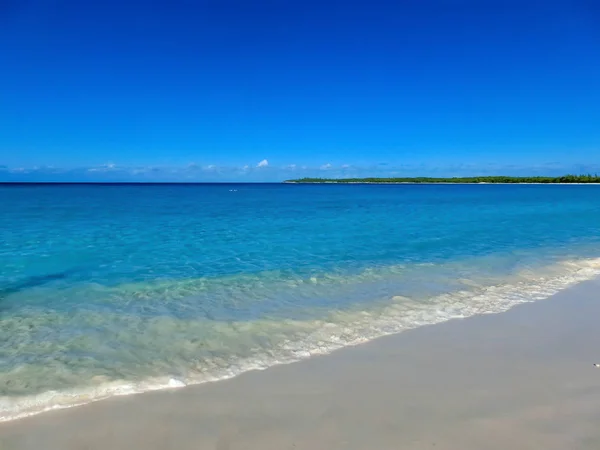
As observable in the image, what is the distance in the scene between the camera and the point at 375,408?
404cm

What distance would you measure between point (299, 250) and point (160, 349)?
870 cm

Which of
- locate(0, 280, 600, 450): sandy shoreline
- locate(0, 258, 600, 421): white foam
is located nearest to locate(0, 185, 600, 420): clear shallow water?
locate(0, 258, 600, 421): white foam

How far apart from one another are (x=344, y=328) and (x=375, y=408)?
2.38 meters

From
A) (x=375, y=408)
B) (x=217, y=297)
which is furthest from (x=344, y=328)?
(x=217, y=297)

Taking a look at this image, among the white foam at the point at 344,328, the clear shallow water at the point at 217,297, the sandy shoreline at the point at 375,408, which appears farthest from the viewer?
the clear shallow water at the point at 217,297

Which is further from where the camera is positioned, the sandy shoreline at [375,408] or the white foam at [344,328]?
the white foam at [344,328]

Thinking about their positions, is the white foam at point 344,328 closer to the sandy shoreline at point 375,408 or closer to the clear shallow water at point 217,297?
the clear shallow water at point 217,297

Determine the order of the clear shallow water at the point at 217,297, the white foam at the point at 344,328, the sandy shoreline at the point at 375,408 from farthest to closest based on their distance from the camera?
the clear shallow water at the point at 217,297, the white foam at the point at 344,328, the sandy shoreline at the point at 375,408

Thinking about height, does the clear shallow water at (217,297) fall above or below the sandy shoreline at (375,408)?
above

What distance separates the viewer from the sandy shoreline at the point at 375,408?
3.54 metres

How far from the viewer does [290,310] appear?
24.3ft

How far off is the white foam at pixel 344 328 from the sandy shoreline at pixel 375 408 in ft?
0.67

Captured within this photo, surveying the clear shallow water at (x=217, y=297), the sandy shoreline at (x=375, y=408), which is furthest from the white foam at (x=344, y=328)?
the sandy shoreline at (x=375, y=408)

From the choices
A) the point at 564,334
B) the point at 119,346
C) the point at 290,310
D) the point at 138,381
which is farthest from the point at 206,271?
the point at 564,334
